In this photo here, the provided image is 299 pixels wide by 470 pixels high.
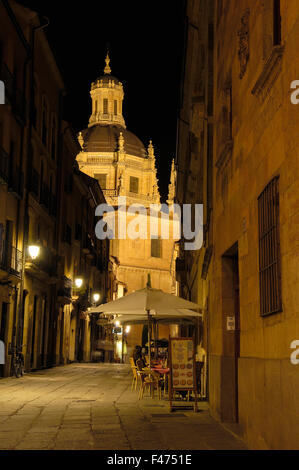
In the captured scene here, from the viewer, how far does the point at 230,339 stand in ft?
32.7

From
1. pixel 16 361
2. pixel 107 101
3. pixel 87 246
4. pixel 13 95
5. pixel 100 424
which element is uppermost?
pixel 107 101

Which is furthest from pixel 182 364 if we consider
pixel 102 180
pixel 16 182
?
pixel 102 180

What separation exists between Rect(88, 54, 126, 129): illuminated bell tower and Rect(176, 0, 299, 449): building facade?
243 ft

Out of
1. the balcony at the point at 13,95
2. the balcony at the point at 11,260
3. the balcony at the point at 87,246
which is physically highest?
the balcony at the point at 13,95

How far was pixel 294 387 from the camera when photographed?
16.5 feet

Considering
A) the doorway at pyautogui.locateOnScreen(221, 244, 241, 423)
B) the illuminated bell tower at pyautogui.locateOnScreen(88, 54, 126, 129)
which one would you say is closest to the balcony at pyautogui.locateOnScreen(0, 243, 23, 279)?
the doorway at pyautogui.locateOnScreen(221, 244, 241, 423)

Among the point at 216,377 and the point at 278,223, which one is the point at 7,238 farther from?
the point at 278,223

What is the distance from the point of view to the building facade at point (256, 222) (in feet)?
18.1

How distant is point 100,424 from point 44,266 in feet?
58.2

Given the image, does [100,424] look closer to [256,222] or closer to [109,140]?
[256,222]

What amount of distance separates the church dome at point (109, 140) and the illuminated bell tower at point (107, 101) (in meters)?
1.43

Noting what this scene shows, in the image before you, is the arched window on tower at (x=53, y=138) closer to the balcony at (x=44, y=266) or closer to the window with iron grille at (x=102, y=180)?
the balcony at (x=44, y=266)

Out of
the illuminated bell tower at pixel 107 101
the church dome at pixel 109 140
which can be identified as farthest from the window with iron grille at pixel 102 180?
the illuminated bell tower at pixel 107 101

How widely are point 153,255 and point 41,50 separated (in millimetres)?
52028
